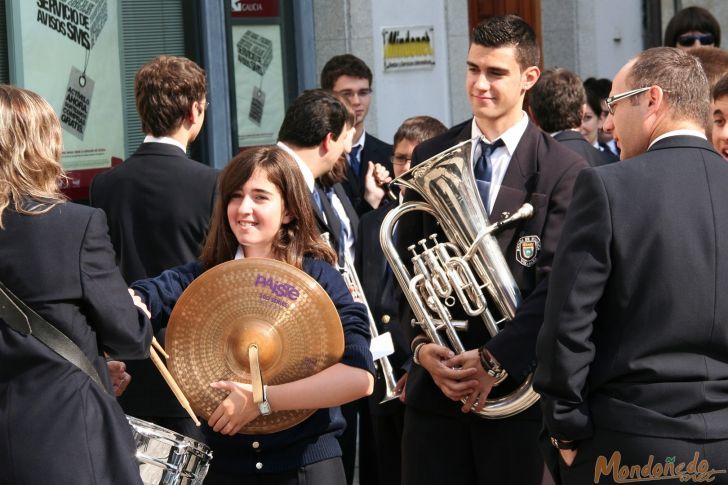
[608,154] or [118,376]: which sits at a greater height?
[608,154]

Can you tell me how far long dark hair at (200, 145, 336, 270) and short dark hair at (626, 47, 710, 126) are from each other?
1.14 metres

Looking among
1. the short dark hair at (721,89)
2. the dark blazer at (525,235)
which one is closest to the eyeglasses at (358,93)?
the dark blazer at (525,235)

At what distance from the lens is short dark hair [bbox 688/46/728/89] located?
201 inches

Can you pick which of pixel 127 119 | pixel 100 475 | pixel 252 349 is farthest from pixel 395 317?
pixel 127 119

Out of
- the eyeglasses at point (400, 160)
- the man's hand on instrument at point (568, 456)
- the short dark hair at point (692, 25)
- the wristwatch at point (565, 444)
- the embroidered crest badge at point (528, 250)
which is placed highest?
the short dark hair at point (692, 25)

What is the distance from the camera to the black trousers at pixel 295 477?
3943 millimetres

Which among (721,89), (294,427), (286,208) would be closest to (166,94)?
(286,208)

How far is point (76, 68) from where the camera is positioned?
24.4ft

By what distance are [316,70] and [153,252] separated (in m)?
4.01

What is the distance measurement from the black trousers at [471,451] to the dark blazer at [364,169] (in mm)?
2458

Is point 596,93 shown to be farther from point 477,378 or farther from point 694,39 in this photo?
point 477,378

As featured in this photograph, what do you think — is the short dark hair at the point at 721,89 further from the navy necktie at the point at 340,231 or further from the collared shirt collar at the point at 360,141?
the collared shirt collar at the point at 360,141

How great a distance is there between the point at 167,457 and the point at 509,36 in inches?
78.9

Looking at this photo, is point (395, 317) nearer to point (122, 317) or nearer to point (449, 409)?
point (449, 409)
